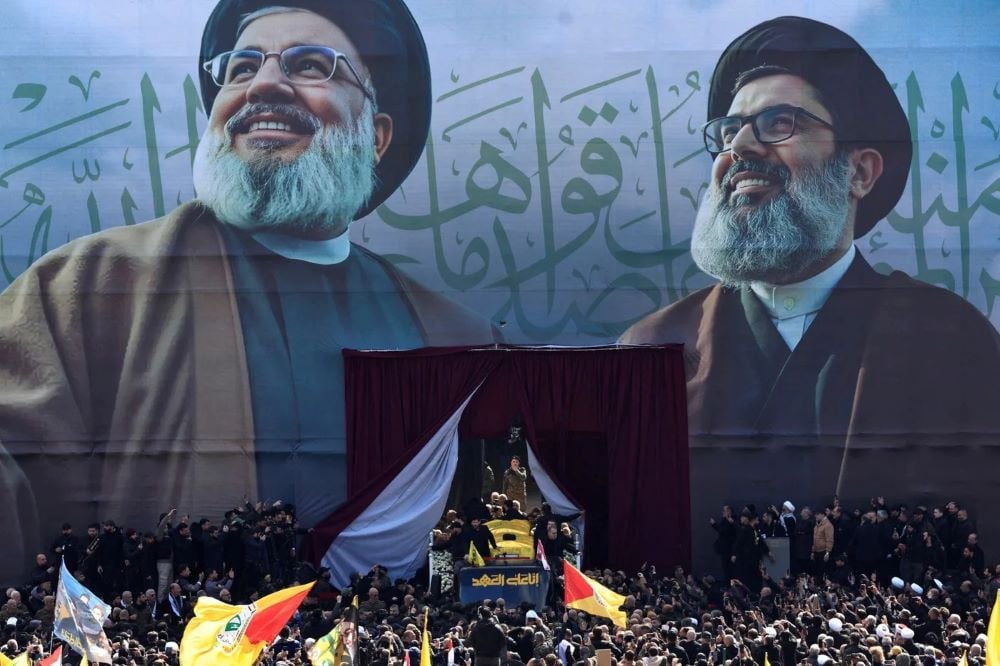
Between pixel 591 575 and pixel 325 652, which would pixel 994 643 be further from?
pixel 591 575

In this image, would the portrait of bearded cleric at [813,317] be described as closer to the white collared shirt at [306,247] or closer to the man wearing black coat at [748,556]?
the man wearing black coat at [748,556]

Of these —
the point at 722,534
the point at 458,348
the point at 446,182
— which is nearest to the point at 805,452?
the point at 722,534

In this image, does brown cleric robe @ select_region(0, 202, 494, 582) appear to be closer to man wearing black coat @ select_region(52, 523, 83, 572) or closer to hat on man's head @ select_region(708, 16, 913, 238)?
man wearing black coat @ select_region(52, 523, 83, 572)

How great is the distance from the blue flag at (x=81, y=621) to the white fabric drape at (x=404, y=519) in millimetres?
9122

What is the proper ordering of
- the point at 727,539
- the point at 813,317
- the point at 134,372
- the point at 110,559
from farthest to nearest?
1. the point at 813,317
2. the point at 134,372
3. the point at 727,539
4. the point at 110,559

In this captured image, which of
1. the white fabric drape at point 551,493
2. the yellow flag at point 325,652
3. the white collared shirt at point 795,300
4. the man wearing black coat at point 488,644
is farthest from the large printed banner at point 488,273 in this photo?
the yellow flag at point 325,652

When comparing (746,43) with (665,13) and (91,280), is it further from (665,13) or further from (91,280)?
(91,280)

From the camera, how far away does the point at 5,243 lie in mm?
21984

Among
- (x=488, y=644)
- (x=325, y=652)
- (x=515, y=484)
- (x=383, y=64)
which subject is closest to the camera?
(x=325, y=652)

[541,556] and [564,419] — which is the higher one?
[564,419]

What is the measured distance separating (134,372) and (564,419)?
20.7 ft

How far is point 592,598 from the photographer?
13711mm

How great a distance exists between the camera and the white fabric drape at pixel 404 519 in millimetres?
20953

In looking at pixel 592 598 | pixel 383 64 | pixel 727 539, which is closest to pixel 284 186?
pixel 383 64
